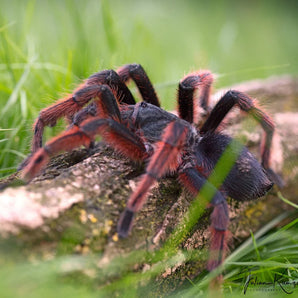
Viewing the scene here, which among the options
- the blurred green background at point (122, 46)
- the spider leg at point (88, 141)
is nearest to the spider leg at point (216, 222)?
the spider leg at point (88, 141)

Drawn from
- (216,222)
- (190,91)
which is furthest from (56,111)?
(216,222)

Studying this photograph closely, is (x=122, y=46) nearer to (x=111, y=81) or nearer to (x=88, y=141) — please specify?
(x=111, y=81)

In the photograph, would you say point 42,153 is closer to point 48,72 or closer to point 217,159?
point 217,159

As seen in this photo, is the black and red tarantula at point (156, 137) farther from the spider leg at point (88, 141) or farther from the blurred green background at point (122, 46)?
the blurred green background at point (122, 46)

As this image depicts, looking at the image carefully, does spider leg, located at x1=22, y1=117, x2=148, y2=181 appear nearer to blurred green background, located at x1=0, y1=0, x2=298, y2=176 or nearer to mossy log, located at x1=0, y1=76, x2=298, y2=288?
mossy log, located at x1=0, y1=76, x2=298, y2=288

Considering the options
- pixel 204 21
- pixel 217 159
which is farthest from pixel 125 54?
pixel 204 21

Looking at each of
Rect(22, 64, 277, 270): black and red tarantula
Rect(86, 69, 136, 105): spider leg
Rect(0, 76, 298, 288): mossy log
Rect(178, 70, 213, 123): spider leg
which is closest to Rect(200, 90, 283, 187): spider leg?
Rect(22, 64, 277, 270): black and red tarantula
